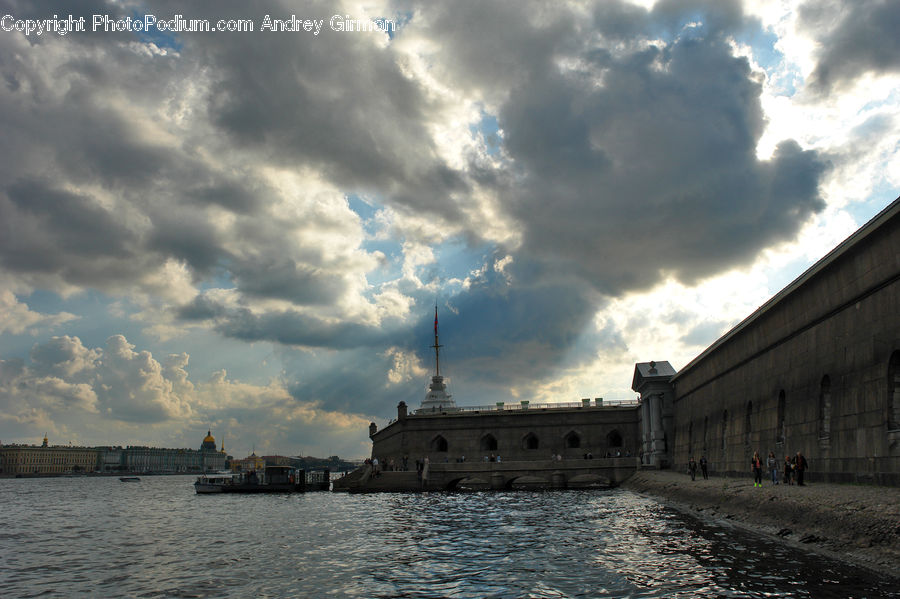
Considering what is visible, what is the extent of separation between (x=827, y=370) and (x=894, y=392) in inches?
144

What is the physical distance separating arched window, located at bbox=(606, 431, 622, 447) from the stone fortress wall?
25307 mm

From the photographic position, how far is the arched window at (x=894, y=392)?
51.6ft

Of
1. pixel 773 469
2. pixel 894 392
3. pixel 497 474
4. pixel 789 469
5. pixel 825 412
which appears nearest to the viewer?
pixel 894 392

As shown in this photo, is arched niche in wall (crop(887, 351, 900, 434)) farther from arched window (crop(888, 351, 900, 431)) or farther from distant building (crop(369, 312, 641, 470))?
distant building (crop(369, 312, 641, 470))

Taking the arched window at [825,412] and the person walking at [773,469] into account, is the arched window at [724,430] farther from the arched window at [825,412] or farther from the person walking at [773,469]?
the arched window at [825,412]

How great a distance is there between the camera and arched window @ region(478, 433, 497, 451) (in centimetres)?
5866

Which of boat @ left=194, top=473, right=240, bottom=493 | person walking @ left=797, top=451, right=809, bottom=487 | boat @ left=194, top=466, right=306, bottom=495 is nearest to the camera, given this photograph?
person walking @ left=797, top=451, right=809, bottom=487

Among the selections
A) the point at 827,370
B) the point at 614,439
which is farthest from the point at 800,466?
the point at 614,439

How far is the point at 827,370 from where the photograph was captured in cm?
1944

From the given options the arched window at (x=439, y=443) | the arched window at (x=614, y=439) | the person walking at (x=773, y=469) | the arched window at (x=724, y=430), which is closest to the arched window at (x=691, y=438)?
the arched window at (x=724, y=430)

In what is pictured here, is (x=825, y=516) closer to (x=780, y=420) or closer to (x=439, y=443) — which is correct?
(x=780, y=420)

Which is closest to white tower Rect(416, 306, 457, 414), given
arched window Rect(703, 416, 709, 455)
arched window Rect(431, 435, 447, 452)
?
arched window Rect(431, 435, 447, 452)

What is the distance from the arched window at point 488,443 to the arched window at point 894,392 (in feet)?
146

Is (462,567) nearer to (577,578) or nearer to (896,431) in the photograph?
(577,578)
